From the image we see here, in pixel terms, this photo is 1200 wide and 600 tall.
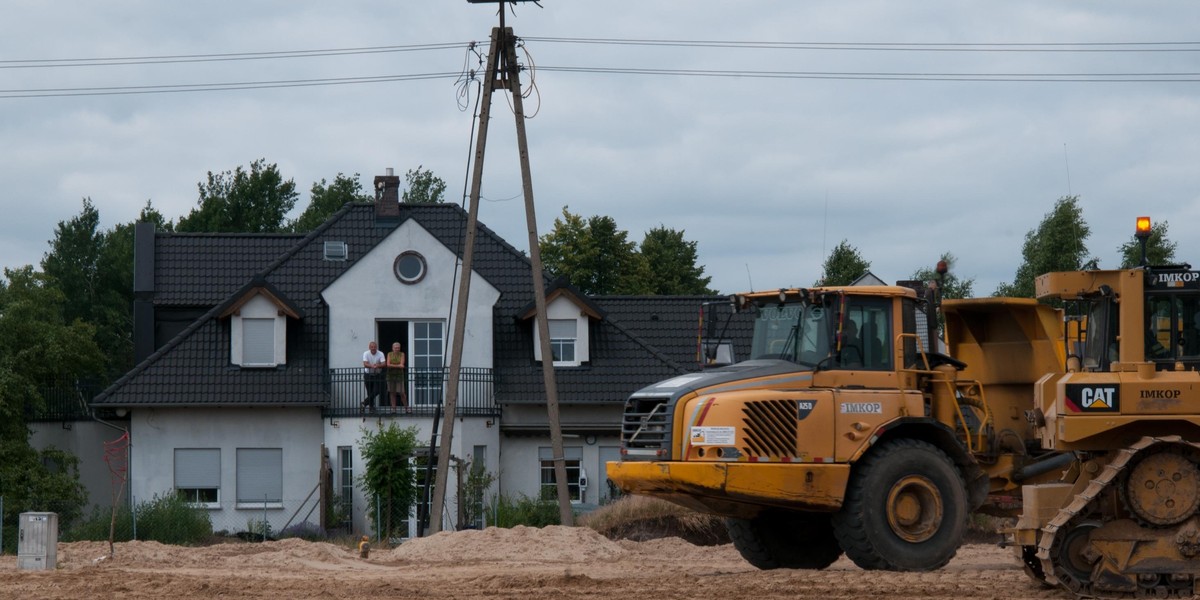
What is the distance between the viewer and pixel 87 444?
39.8 m

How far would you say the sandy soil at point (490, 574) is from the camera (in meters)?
16.0

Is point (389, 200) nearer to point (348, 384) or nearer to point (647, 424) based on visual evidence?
point (348, 384)

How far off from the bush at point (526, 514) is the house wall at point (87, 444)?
1295 centimetres

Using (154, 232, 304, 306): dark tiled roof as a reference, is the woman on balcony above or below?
below

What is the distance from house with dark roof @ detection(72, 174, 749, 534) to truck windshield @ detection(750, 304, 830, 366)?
57.5ft

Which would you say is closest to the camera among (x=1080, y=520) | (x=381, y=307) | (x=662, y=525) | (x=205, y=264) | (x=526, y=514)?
(x=1080, y=520)

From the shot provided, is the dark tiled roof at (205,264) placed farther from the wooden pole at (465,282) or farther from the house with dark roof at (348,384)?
the wooden pole at (465,282)

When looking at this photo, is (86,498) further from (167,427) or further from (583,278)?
(583,278)

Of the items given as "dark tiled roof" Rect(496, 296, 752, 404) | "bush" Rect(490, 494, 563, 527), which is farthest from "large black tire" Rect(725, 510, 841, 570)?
"dark tiled roof" Rect(496, 296, 752, 404)

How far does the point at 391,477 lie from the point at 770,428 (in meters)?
16.9

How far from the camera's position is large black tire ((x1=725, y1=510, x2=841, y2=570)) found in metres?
19.0

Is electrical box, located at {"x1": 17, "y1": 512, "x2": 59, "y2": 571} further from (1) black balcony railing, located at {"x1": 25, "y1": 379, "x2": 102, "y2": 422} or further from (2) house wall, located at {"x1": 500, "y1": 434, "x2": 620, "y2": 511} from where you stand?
(1) black balcony railing, located at {"x1": 25, "y1": 379, "x2": 102, "y2": 422}

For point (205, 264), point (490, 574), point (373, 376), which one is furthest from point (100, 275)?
point (490, 574)

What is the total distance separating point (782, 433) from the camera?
1672 centimetres
